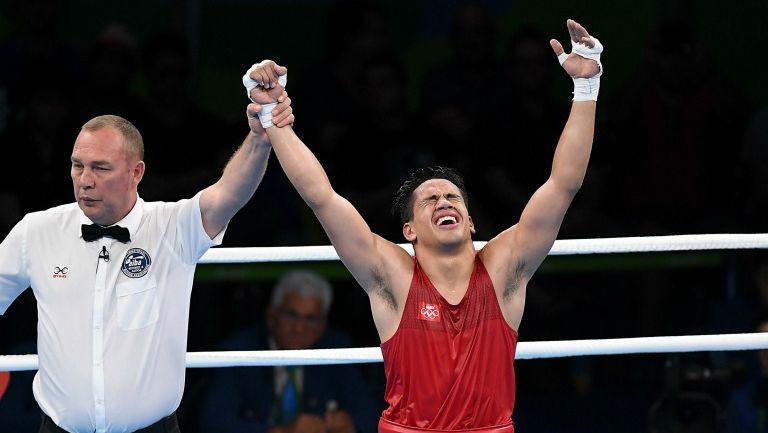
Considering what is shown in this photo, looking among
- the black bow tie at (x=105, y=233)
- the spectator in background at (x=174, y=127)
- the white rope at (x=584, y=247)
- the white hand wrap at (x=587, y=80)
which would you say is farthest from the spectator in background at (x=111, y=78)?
the white hand wrap at (x=587, y=80)

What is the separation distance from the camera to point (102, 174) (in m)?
3.51

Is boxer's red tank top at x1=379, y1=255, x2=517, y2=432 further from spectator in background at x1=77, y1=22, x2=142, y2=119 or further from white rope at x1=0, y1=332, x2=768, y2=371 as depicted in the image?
spectator in background at x1=77, y1=22, x2=142, y2=119

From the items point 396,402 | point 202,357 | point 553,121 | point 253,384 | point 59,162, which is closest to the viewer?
point 396,402

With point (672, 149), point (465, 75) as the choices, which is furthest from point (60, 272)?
point (672, 149)

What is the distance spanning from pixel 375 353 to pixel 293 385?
1.17 m

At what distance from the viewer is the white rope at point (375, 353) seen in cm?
Answer: 399

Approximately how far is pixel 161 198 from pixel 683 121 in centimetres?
277

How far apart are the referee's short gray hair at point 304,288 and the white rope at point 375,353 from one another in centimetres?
112

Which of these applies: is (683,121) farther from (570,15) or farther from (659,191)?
(570,15)

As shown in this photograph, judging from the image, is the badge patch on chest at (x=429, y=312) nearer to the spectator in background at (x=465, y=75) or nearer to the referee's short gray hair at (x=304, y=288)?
the referee's short gray hair at (x=304, y=288)

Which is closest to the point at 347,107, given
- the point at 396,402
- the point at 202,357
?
the point at 202,357

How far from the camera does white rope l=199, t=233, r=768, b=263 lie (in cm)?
400

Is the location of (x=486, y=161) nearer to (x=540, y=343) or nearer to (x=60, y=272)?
(x=540, y=343)

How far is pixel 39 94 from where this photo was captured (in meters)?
6.11
